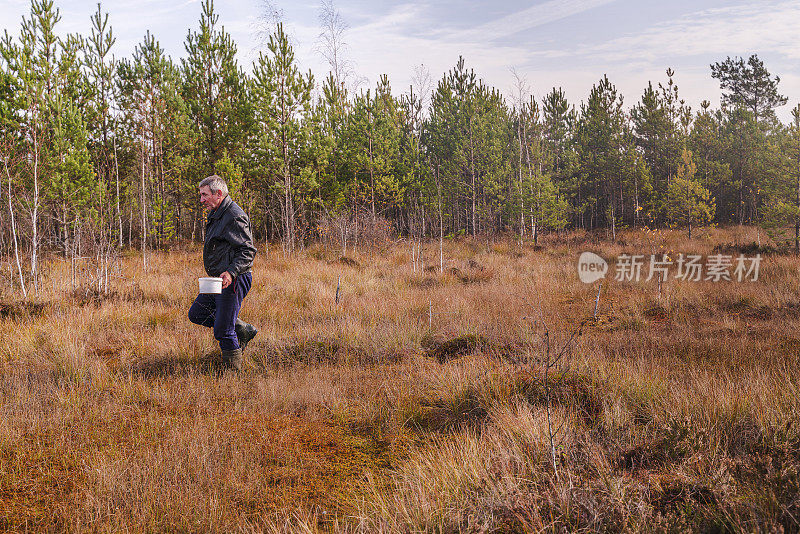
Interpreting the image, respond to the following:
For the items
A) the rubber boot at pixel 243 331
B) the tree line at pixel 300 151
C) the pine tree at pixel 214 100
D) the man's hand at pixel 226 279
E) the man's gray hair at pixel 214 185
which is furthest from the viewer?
the pine tree at pixel 214 100

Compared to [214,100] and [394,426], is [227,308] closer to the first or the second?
[394,426]

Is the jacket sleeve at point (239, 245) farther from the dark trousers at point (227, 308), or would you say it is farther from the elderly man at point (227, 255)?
the dark trousers at point (227, 308)

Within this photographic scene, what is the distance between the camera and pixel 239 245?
4359mm

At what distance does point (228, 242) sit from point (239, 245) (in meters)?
0.12

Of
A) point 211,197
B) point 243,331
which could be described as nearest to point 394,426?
point 243,331

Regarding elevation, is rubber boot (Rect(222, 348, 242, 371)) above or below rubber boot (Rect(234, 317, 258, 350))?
below

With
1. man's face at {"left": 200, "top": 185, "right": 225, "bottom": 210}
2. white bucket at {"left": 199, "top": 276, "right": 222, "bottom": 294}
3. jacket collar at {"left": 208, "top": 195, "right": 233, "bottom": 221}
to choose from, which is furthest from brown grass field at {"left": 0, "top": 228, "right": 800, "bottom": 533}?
man's face at {"left": 200, "top": 185, "right": 225, "bottom": 210}

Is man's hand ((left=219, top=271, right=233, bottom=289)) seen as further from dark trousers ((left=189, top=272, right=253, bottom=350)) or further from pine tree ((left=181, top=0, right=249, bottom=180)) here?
pine tree ((left=181, top=0, right=249, bottom=180))

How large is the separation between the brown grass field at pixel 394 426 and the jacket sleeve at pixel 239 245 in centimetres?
114

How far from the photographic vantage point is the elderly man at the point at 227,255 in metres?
4.34

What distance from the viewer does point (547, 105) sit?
104 feet

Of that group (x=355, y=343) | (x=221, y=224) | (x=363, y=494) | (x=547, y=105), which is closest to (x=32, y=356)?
(x=221, y=224)

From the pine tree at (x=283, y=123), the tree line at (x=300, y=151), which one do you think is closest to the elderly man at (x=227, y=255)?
the tree line at (x=300, y=151)

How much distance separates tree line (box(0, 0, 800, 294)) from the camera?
13.0 m
